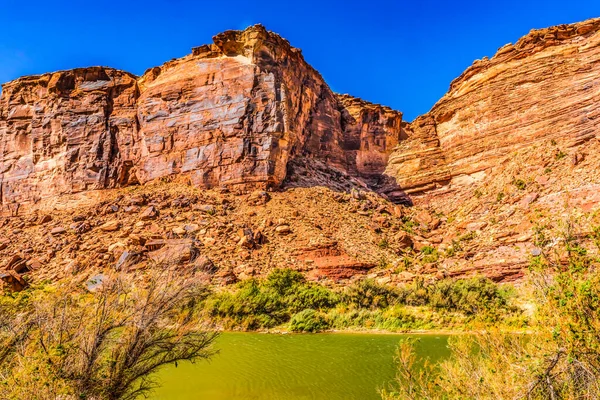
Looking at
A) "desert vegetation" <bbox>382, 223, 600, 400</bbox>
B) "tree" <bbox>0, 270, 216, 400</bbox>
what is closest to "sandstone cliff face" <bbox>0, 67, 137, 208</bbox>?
"tree" <bbox>0, 270, 216, 400</bbox>

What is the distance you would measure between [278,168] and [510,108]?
2211 centimetres

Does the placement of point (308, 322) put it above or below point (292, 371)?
above

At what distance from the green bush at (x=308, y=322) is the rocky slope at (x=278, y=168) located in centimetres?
516

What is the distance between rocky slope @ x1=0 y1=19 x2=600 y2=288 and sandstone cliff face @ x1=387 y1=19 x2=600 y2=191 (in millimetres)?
136

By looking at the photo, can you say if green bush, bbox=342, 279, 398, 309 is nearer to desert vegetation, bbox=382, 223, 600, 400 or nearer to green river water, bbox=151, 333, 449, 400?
green river water, bbox=151, 333, 449, 400

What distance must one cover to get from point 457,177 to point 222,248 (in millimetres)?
24842

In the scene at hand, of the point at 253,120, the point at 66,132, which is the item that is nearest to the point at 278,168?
the point at 253,120

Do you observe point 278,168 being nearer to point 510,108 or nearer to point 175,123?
point 175,123

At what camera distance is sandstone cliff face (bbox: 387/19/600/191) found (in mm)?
33594

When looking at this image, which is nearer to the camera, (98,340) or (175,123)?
(98,340)

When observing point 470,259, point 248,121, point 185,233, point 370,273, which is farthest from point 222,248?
point 470,259

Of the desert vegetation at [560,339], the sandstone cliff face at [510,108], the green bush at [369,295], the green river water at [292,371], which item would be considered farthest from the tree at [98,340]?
the sandstone cliff face at [510,108]

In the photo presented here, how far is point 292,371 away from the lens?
13016mm

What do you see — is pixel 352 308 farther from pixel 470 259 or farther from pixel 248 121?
pixel 248 121
